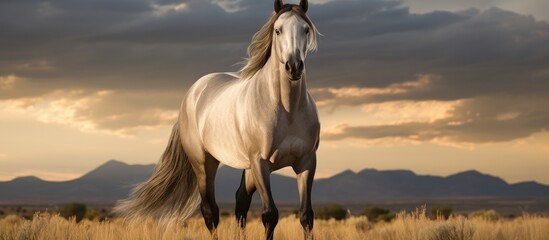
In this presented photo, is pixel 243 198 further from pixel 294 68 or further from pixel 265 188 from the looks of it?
pixel 294 68

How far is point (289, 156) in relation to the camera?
9766 mm

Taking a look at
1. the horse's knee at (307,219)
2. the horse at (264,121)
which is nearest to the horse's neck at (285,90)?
the horse at (264,121)

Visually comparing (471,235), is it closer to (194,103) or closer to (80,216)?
(194,103)

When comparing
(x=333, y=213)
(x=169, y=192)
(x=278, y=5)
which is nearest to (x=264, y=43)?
(x=278, y=5)

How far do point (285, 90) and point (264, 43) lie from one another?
968 mm

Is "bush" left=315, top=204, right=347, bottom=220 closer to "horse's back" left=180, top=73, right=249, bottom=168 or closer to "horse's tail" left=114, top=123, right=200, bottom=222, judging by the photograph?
"horse's tail" left=114, top=123, right=200, bottom=222

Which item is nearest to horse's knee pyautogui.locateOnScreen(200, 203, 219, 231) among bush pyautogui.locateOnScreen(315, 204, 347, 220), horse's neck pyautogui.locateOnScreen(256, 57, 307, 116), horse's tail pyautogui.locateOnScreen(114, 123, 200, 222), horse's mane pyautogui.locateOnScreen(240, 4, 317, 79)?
horse's tail pyautogui.locateOnScreen(114, 123, 200, 222)

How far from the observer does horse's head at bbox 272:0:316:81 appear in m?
8.75

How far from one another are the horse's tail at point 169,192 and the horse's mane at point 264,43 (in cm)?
325

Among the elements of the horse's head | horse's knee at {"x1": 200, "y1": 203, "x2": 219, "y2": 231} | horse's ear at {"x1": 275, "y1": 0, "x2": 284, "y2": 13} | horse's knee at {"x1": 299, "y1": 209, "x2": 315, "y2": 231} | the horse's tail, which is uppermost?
horse's ear at {"x1": 275, "y1": 0, "x2": 284, "y2": 13}

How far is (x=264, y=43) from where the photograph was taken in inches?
403

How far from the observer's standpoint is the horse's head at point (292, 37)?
875 cm

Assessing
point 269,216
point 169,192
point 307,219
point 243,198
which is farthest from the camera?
point 169,192

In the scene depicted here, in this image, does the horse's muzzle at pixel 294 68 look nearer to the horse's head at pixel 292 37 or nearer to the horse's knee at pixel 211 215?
the horse's head at pixel 292 37
